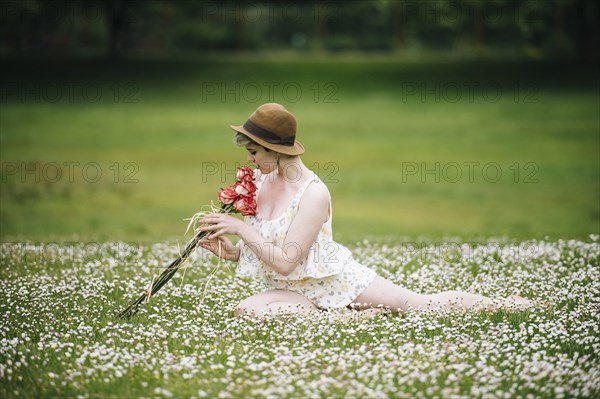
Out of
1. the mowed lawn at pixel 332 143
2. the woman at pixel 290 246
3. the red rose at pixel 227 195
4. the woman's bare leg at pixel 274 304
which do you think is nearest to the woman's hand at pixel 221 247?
the woman at pixel 290 246

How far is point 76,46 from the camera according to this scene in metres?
63.8

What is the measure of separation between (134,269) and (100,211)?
8.62 metres

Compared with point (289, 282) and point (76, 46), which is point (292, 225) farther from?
point (76, 46)

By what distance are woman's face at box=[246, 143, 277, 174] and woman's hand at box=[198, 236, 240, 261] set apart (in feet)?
2.35

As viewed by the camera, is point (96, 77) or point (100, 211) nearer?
point (100, 211)

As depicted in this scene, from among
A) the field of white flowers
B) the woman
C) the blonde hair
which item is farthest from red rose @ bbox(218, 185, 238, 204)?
the field of white flowers

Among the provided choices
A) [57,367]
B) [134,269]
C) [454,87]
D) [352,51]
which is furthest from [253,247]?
[352,51]

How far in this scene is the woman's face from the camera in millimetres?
6797

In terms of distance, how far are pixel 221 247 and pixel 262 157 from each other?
89 cm

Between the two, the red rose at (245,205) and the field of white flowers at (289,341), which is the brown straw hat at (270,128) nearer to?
the red rose at (245,205)

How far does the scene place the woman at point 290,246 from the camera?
668 centimetres

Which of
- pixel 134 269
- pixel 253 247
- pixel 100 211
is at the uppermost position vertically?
pixel 253 247

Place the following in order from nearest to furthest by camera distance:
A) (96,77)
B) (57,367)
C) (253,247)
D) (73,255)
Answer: (57,367), (253,247), (73,255), (96,77)

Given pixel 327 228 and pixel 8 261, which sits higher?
pixel 327 228
